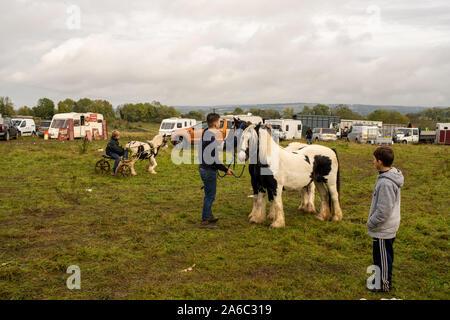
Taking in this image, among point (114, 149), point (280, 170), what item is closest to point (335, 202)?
point (280, 170)

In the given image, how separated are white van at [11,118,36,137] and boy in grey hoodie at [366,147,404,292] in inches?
1357

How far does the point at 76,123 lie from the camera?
1126 inches

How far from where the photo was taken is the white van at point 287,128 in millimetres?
34156

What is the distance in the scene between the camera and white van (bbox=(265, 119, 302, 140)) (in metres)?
34.2

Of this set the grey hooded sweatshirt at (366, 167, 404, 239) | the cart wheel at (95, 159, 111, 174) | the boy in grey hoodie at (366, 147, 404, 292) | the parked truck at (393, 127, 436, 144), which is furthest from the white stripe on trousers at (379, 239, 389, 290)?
the parked truck at (393, 127, 436, 144)

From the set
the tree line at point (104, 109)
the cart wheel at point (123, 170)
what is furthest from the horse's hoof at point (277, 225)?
the tree line at point (104, 109)

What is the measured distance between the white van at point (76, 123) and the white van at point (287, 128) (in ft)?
58.9

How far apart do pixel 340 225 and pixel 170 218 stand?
153 inches

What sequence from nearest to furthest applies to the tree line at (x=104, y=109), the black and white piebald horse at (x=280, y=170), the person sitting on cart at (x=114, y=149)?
the black and white piebald horse at (x=280, y=170) → the person sitting on cart at (x=114, y=149) → the tree line at (x=104, y=109)

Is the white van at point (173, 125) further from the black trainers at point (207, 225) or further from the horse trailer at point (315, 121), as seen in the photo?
the black trainers at point (207, 225)

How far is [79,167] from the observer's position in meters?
14.3

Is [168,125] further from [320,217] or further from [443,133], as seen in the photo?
[443,133]

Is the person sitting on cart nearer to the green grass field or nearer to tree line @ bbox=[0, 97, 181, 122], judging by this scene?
the green grass field
